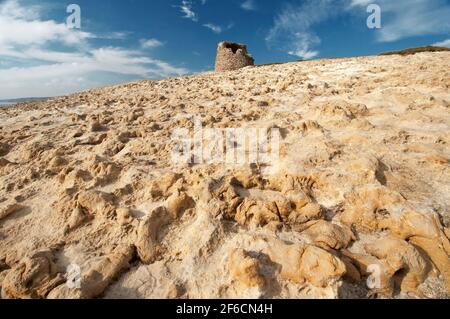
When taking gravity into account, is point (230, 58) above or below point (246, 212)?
above

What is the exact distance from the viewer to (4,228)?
13.1 feet

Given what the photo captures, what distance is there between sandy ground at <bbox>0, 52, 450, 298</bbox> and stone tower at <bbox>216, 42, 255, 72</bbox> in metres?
13.6

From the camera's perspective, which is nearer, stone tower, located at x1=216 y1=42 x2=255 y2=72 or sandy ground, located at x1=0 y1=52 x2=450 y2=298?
sandy ground, located at x1=0 y1=52 x2=450 y2=298

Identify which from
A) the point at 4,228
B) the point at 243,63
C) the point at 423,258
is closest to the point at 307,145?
the point at 423,258

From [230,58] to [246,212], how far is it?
17.4 m

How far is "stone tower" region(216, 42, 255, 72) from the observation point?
1939 cm

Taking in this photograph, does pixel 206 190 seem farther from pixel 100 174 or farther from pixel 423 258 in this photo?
pixel 423 258

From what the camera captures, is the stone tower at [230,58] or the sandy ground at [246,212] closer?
the sandy ground at [246,212]

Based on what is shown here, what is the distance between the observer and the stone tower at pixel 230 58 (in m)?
19.4

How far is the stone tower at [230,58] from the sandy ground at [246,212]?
1362cm

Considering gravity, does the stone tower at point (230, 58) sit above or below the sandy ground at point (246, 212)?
above

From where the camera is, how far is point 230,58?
19.5 meters

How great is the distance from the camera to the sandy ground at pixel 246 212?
9.34ft

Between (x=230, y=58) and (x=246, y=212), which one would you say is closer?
(x=246, y=212)
